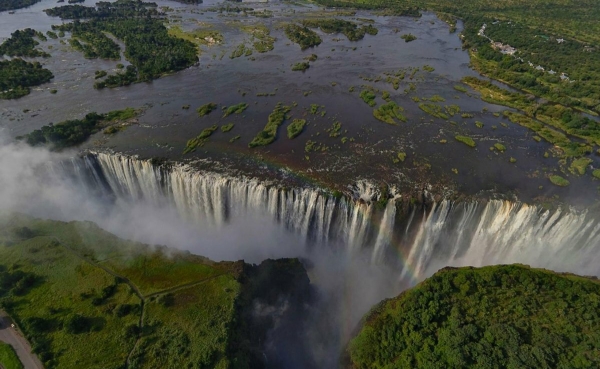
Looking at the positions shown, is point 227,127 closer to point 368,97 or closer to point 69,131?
point 69,131

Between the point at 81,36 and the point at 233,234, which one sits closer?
the point at 233,234

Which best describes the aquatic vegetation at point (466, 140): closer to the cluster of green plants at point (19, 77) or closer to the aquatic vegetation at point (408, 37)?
the aquatic vegetation at point (408, 37)

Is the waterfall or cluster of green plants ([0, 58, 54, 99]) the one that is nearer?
the waterfall

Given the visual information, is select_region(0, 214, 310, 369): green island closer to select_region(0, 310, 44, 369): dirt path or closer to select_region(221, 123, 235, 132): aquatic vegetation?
select_region(0, 310, 44, 369): dirt path

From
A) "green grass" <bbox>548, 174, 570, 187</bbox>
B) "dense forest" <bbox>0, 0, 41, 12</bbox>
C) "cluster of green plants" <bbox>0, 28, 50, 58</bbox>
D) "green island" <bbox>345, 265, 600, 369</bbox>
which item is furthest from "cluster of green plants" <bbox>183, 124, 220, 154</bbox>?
"dense forest" <bbox>0, 0, 41, 12</bbox>

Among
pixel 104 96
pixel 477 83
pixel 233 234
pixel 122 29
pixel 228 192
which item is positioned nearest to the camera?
pixel 228 192

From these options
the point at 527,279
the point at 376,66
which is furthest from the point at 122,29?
the point at 527,279

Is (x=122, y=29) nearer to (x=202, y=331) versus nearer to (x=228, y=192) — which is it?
(x=228, y=192)

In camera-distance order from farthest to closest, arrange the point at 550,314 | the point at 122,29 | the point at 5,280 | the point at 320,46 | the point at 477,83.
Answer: the point at 122,29, the point at 320,46, the point at 477,83, the point at 5,280, the point at 550,314
